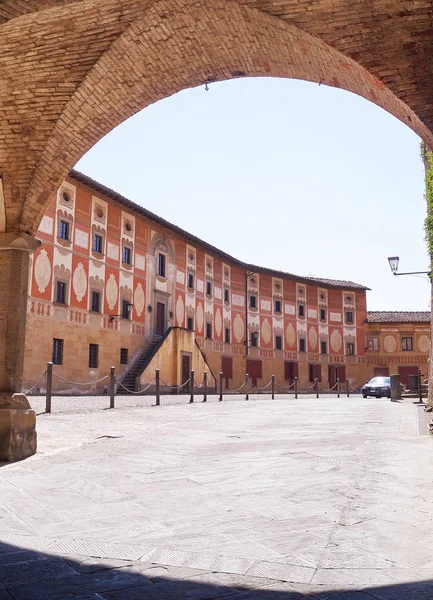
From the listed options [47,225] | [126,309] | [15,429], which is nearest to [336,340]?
[126,309]

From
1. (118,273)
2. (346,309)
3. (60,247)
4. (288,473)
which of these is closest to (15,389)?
(288,473)

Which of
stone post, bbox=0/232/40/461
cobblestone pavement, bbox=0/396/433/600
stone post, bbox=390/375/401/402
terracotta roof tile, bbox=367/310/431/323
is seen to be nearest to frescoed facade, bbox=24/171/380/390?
terracotta roof tile, bbox=367/310/431/323

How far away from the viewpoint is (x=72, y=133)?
266 inches

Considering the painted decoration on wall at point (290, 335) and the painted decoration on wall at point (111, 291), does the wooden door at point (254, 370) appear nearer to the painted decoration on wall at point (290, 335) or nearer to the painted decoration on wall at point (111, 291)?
the painted decoration on wall at point (290, 335)

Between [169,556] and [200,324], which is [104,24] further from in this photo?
[200,324]

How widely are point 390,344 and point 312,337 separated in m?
7.42

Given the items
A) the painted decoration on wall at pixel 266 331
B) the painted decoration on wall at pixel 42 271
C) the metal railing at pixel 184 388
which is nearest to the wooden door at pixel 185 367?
the metal railing at pixel 184 388

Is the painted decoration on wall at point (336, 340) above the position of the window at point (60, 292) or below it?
below

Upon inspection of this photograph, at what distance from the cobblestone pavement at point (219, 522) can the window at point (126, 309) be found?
1983 cm

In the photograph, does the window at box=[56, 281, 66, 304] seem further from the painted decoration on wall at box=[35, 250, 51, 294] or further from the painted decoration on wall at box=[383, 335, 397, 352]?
the painted decoration on wall at box=[383, 335, 397, 352]

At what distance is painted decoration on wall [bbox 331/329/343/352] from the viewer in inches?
1757

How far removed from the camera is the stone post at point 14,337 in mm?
6352

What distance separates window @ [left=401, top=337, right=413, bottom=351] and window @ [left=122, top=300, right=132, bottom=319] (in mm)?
27719

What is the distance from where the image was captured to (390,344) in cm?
4603
